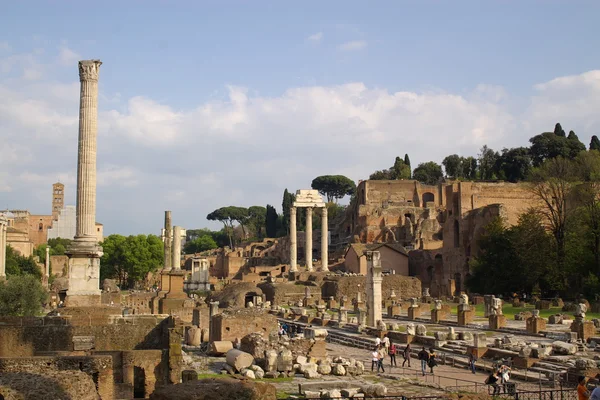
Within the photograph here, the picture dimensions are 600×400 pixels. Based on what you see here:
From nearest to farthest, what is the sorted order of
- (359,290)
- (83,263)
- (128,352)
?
1. (128,352)
2. (83,263)
3. (359,290)

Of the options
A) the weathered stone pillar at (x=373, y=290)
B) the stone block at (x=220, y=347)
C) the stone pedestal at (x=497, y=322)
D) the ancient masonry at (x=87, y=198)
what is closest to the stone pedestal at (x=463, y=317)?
the stone pedestal at (x=497, y=322)

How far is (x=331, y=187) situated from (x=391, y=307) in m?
75.0

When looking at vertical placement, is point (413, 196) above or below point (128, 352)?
above

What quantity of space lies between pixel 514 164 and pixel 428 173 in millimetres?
15561

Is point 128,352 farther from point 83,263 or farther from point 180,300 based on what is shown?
point 180,300

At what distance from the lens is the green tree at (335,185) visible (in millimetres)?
110750

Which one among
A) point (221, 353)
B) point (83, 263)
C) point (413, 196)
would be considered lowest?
point (221, 353)

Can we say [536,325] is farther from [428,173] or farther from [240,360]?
[428,173]

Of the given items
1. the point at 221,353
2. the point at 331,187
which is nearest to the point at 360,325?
the point at 221,353

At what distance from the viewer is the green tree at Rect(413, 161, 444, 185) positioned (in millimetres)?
98438

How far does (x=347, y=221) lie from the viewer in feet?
307

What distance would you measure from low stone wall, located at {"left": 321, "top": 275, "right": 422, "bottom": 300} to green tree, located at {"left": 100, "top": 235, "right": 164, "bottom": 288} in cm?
2445

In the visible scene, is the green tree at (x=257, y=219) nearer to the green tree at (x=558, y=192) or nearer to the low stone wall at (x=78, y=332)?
the green tree at (x=558, y=192)

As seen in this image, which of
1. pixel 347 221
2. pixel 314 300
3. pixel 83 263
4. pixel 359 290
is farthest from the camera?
pixel 347 221
